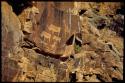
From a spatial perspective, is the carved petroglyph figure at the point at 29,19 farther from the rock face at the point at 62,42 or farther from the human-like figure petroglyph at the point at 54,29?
the human-like figure petroglyph at the point at 54,29

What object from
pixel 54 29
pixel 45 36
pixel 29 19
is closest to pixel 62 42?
pixel 54 29

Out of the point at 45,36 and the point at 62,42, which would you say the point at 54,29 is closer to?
the point at 45,36

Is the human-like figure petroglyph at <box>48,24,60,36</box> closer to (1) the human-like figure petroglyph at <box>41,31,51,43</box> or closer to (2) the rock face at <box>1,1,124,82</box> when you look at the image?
(2) the rock face at <box>1,1,124,82</box>

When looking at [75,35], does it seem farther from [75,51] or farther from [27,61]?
[27,61]

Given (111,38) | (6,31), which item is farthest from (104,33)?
(6,31)

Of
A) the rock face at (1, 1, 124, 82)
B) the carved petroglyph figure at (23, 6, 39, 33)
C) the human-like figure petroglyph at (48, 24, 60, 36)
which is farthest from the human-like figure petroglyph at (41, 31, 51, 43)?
the carved petroglyph figure at (23, 6, 39, 33)

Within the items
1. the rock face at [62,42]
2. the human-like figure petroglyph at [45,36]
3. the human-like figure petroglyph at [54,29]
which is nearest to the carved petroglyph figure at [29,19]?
the rock face at [62,42]

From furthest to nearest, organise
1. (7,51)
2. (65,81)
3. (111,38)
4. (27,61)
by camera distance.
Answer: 1. (111,38)
2. (65,81)
3. (27,61)
4. (7,51)

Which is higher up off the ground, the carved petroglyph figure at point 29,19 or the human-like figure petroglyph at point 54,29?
the carved petroglyph figure at point 29,19

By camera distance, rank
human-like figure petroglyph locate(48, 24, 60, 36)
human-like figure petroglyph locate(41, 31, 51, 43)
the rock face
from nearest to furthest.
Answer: the rock face → human-like figure petroglyph locate(41, 31, 51, 43) → human-like figure petroglyph locate(48, 24, 60, 36)
